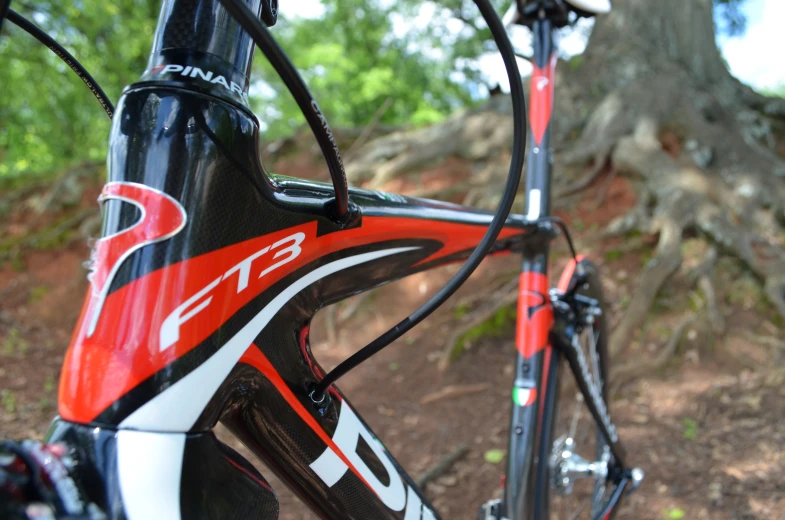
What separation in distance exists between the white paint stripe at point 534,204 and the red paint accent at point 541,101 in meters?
0.15

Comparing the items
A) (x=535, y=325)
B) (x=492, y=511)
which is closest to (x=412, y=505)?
(x=492, y=511)

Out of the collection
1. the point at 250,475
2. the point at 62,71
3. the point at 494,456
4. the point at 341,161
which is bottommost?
the point at 494,456

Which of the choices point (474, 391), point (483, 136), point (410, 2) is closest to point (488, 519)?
point (474, 391)

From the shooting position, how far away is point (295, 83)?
1.66 ft

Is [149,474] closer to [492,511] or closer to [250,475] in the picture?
[250,475]

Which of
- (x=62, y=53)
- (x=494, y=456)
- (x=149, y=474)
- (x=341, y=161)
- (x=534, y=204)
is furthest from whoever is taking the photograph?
(x=494, y=456)

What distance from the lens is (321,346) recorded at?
348cm

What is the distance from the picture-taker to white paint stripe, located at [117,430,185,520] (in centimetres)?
43

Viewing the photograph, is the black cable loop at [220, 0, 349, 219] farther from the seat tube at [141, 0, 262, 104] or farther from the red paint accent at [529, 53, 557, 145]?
the red paint accent at [529, 53, 557, 145]

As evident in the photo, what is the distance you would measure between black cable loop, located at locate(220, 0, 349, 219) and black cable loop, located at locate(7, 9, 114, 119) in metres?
0.31

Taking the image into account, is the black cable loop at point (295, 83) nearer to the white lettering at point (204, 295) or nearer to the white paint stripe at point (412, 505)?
the white lettering at point (204, 295)

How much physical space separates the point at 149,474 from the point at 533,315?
3.59 feet

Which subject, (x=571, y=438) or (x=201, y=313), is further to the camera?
(x=571, y=438)

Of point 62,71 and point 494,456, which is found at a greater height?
point 62,71
